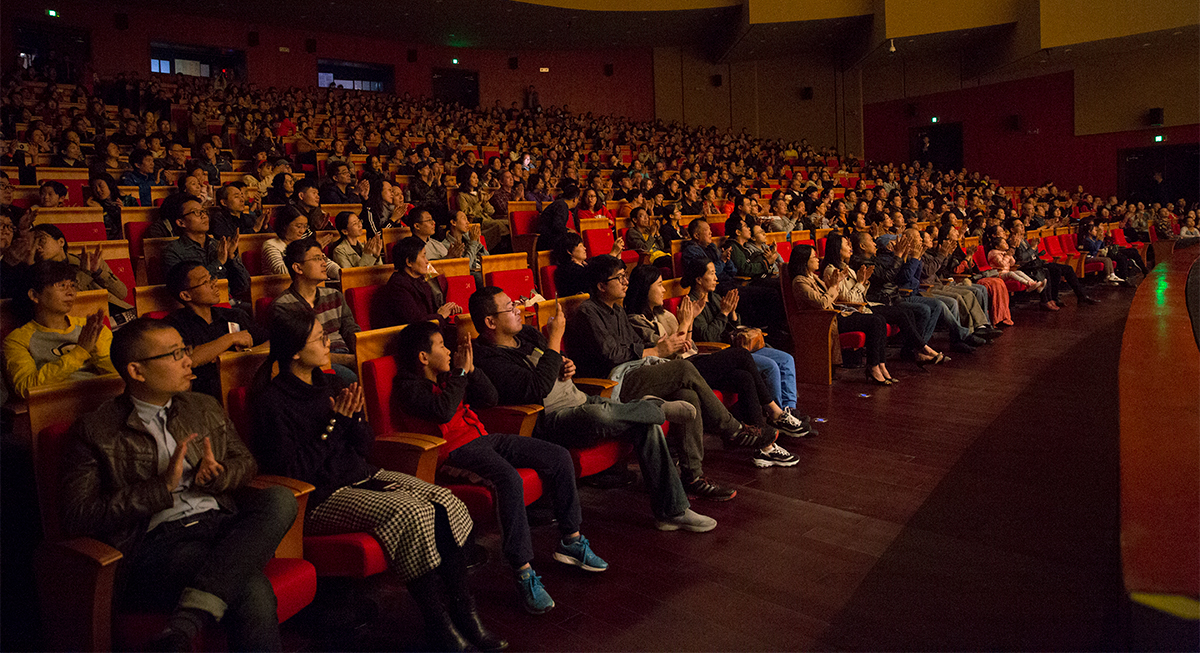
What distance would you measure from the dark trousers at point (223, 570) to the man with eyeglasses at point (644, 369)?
93 centimetres

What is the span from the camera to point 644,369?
1.88 metres

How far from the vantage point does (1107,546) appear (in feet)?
4.78

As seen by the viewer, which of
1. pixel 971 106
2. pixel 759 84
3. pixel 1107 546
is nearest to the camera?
pixel 1107 546

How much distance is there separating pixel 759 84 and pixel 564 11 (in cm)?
362

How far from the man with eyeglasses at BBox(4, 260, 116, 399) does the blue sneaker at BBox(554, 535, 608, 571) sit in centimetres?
100

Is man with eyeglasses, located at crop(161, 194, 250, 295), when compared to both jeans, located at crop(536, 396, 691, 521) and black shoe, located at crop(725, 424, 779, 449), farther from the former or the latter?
black shoe, located at crop(725, 424, 779, 449)

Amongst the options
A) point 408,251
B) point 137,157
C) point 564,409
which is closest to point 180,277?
point 408,251

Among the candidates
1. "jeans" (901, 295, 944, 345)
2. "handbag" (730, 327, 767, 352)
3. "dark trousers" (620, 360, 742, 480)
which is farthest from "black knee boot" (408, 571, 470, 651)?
"jeans" (901, 295, 944, 345)

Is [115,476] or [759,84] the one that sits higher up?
[759,84]

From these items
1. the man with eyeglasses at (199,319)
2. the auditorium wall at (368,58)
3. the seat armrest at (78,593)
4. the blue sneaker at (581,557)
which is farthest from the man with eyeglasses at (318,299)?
the auditorium wall at (368,58)

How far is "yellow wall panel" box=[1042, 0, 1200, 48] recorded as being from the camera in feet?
24.5

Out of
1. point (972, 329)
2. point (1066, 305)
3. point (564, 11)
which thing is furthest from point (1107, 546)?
point (564, 11)

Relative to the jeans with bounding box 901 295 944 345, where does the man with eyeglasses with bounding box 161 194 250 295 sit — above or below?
above

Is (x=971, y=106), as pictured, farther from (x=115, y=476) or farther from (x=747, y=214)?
(x=115, y=476)
